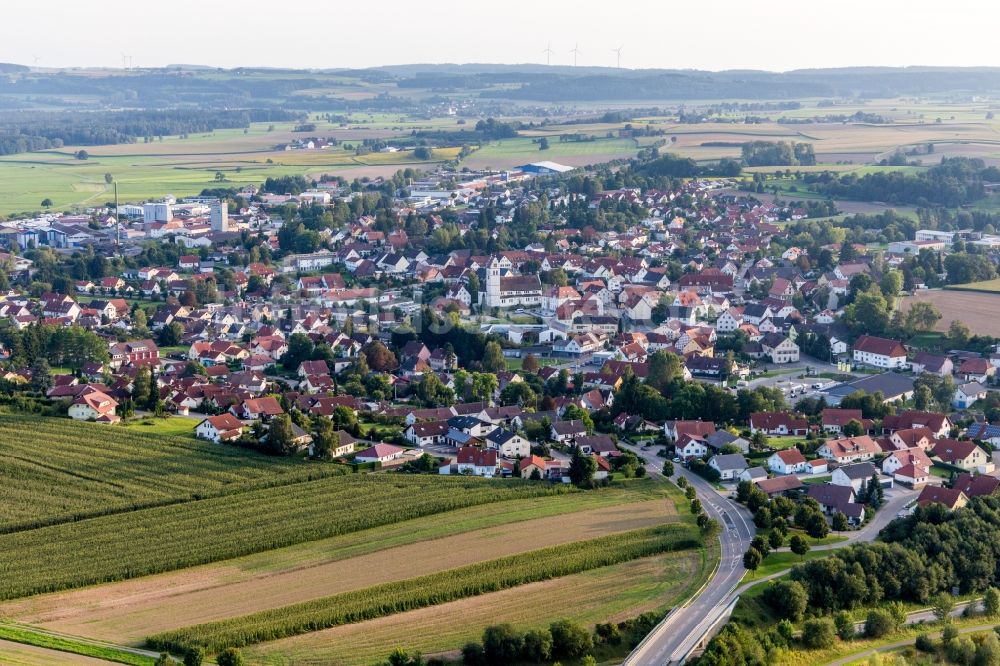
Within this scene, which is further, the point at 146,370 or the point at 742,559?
the point at 146,370

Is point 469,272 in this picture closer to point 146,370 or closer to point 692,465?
point 146,370

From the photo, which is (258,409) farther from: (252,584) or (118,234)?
(118,234)

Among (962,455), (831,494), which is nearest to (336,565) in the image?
(831,494)

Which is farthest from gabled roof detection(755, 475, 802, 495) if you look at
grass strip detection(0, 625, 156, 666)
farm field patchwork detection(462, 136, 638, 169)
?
farm field patchwork detection(462, 136, 638, 169)

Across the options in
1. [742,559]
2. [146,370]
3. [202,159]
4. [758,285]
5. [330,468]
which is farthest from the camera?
[202,159]

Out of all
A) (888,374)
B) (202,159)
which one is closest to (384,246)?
(888,374)

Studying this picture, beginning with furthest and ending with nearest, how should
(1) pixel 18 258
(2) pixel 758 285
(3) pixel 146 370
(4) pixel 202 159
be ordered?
(4) pixel 202 159 → (1) pixel 18 258 → (2) pixel 758 285 → (3) pixel 146 370
